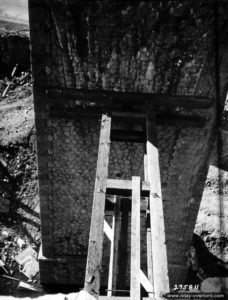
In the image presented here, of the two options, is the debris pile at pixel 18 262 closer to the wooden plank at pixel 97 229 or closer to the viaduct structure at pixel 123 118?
the viaduct structure at pixel 123 118

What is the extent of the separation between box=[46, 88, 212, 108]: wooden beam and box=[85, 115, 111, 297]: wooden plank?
0.64m

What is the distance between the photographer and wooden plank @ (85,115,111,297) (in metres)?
2.10

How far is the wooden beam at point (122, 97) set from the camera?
11.7 feet

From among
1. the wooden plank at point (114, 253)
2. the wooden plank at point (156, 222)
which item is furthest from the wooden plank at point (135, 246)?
the wooden plank at point (114, 253)

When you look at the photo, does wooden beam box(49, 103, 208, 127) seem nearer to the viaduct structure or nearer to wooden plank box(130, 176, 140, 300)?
the viaduct structure

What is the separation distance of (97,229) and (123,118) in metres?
1.54

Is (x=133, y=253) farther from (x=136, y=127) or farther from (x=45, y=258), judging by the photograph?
(x=45, y=258)

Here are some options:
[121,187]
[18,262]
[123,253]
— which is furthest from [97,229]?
[18,262]

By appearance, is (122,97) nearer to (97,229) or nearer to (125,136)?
(125,136)

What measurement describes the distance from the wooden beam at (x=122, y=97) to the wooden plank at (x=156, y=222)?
0.27 meters

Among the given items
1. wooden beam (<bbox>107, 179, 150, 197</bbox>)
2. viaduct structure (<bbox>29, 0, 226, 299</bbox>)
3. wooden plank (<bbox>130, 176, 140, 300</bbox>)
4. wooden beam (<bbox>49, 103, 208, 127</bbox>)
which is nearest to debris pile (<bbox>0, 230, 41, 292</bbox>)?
viaduct structure (<bbox>29, 0, 226, 299</bbox>)

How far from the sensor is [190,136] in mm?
3988

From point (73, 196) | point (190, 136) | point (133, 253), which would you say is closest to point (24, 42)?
point (73, 196)

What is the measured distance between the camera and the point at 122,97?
3.58m
